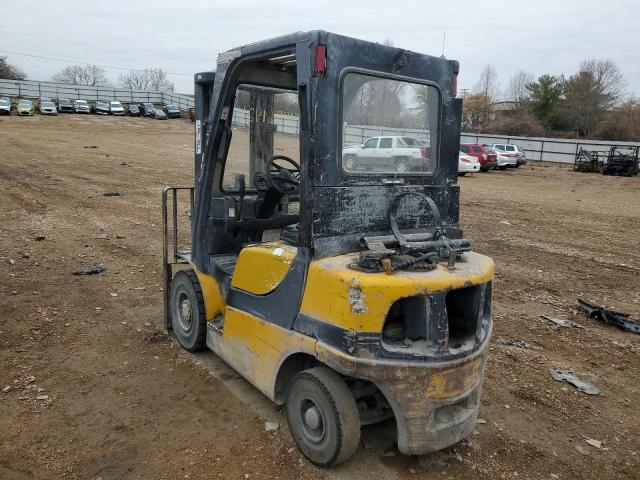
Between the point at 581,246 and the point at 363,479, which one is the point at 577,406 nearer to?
the point at 363,479

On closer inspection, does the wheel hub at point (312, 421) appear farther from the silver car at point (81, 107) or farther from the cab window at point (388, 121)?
the silver car at point (81, 107)

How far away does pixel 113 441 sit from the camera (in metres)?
3.56

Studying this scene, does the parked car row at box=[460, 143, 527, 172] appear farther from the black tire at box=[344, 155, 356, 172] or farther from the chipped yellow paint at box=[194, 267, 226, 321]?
the black tire at box=[344, 155, 356, 172]

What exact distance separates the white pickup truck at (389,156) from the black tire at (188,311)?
1.96 meters

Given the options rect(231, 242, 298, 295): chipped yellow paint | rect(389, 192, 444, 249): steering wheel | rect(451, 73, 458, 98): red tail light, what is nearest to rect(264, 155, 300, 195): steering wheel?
rect(231, 242, 298, 295): chipped yellow paint

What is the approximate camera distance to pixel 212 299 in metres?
4.49

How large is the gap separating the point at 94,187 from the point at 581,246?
1157 centimetres

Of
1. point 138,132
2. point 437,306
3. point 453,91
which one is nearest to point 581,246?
point 453,91

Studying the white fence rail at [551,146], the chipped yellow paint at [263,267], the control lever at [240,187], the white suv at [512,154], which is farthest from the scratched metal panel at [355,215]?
the white fence rail at [551,146]

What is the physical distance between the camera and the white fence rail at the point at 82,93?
47312mm

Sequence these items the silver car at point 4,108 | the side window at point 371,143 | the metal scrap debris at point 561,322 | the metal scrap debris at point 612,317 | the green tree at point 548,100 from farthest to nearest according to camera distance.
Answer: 1. the green tree at point 548,100
2. the silver car at point 4,108
3. the metal scrap debris at point 561,322
4. the metal scrap debris at point 612,317
5. the side window at point 371,143

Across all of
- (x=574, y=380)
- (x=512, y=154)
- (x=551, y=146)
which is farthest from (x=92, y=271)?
(x=551, y=146)

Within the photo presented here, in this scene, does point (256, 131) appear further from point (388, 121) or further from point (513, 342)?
point (513, 342)

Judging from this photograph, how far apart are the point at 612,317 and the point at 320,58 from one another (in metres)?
4.88
